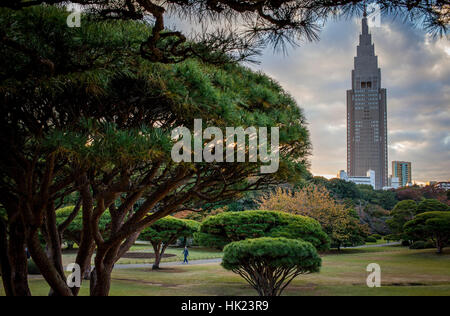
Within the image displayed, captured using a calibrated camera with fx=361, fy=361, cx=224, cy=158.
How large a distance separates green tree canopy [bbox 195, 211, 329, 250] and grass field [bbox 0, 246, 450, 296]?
1393 millimetres

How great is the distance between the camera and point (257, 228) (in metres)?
10.7

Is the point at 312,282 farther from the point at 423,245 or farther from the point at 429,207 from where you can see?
the point at 423,245

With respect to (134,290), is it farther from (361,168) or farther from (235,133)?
(361,168)

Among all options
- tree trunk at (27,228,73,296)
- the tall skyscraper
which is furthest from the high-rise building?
tree trunk at (27,228,73,296)

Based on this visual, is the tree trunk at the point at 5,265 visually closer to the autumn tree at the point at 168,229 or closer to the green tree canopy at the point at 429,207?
the autumn tree at the point at 168,229

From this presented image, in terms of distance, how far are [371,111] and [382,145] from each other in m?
11.9

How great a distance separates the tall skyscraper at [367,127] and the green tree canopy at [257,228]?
7635 cm

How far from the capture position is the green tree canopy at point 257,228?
10.5 metres

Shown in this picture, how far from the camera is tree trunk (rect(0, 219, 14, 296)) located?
16.9ft
